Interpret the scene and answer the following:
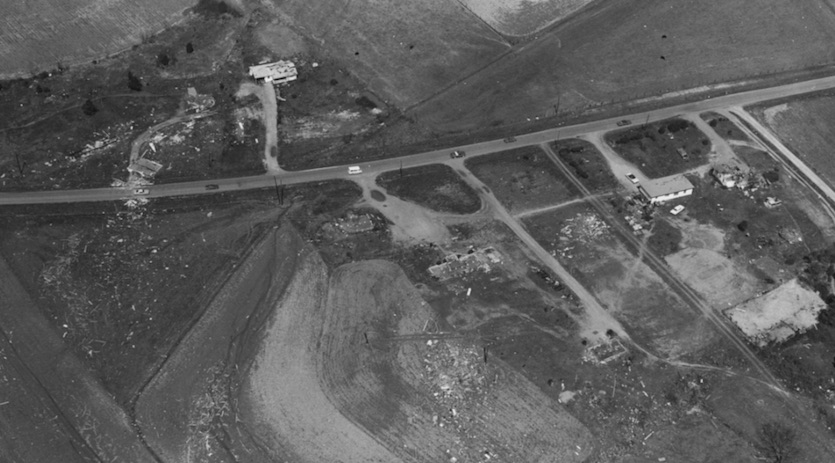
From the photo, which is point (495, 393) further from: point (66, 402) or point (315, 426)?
point (66, 402)

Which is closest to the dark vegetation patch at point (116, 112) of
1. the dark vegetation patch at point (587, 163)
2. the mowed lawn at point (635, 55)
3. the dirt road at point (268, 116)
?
the dirt road at point (268, 116)

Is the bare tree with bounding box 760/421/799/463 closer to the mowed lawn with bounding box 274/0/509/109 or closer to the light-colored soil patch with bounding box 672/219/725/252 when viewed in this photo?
the light-colored soil patch with bounding box 672/219/725/252

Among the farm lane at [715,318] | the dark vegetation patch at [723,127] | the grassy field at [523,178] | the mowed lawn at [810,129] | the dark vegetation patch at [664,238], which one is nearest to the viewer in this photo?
the farm lane at [715,318]

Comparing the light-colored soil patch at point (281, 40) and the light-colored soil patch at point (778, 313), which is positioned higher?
the light-colored soil patch at point (281, 40)

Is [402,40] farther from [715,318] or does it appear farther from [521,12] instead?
[715,318]

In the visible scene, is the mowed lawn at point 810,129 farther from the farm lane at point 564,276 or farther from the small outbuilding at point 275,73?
the small outbuilding at point 275,73

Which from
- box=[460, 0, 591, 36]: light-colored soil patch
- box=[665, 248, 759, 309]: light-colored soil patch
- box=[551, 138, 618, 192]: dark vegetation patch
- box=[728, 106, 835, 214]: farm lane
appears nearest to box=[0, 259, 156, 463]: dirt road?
box=[665, 248, 759, 309]: light-colored soil patch

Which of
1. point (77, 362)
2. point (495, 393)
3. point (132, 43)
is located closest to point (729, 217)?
point (495, 393)
